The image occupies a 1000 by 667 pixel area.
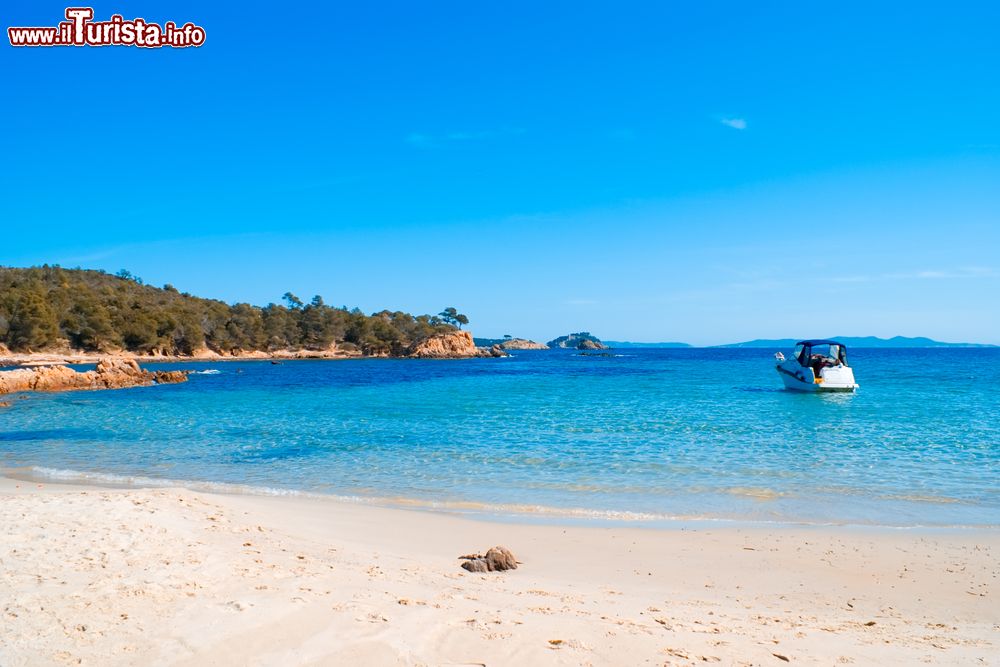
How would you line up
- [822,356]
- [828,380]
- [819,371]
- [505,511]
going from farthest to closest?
[822,356] → [819,371] → [828,380] → [505,511]

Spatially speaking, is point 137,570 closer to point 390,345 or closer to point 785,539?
point 785,539

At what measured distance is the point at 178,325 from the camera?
90.9m

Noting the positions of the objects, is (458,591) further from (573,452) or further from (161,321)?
(161,321)

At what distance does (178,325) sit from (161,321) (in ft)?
11.0

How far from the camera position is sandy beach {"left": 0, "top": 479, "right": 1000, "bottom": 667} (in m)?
4.49

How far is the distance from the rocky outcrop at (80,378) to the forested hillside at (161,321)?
3421cm

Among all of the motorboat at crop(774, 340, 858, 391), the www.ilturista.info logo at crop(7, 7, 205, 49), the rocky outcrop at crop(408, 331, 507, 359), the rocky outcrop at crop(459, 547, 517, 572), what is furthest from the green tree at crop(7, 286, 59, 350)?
the rocky outcrop at crop(459, 547, 517, 572)

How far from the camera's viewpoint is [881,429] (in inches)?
812

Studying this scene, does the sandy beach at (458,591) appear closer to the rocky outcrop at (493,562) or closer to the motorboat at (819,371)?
the rocky outcrop at (493,562)

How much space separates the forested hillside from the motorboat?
2966 inches

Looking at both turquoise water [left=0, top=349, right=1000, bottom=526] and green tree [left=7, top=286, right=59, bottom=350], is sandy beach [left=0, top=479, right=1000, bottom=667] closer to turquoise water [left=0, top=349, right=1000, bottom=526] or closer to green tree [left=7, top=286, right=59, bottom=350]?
turquoise water [left=0, top=349, right=1000, bottom=526]

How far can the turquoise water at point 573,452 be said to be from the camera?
36.6 ft

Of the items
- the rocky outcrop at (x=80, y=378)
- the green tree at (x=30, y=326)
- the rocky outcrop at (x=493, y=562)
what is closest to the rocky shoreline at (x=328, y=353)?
the green tree at (x=30, y=326)

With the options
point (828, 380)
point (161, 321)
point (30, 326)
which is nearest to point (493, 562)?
point (828, 380)
